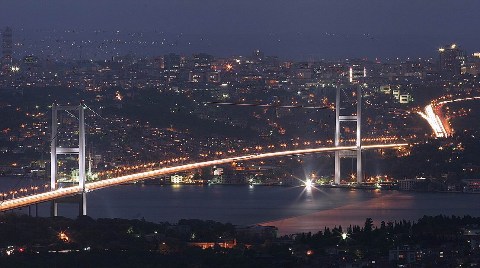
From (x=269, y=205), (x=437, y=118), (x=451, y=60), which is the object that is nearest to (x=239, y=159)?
(x=269, y=205)

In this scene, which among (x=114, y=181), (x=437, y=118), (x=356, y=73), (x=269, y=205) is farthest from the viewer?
(x=356, y=73)

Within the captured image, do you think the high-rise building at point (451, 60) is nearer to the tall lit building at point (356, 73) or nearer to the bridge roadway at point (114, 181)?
the tall lit building at point (356, 73)

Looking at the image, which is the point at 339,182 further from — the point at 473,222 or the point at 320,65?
the point at 320,65

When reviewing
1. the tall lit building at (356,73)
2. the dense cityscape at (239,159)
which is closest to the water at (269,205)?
the dense cityscape at (239,159)

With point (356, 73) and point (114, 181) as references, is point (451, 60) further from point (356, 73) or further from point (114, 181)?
point (114, 181)

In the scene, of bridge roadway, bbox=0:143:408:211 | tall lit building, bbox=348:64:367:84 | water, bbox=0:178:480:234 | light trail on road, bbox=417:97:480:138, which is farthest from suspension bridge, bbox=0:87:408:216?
tall lit building, bbox=348:64:367:84

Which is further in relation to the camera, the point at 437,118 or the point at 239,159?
the point at 437,118
